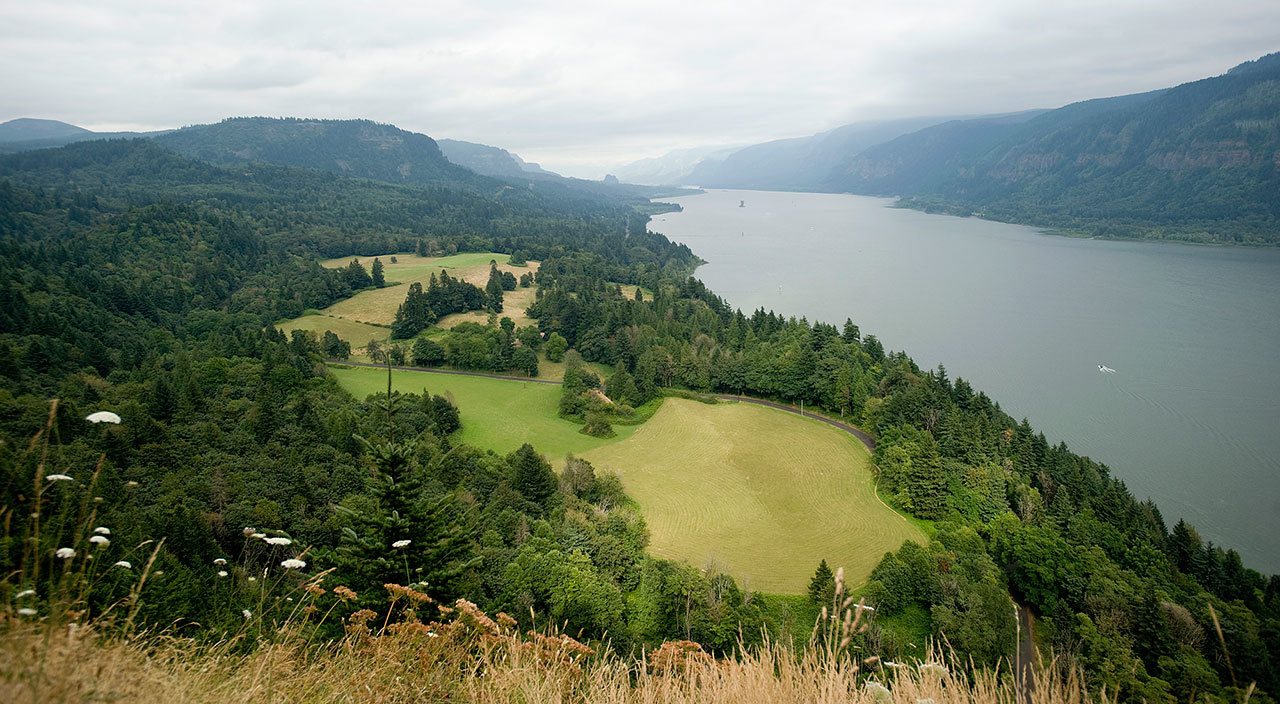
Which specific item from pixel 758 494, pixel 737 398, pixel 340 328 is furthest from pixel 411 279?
pixel 758 494

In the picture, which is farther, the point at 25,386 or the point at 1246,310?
the point at 1246,310

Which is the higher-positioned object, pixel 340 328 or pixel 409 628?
pixel 409 628

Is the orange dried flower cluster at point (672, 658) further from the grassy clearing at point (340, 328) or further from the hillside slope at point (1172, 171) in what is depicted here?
the hillside slope at point (1172, 171)

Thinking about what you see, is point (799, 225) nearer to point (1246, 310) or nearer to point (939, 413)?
point (1246, 310)

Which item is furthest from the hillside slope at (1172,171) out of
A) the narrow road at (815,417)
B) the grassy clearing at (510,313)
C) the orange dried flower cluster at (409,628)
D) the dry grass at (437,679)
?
the orange dried flower cluster at (409,628)

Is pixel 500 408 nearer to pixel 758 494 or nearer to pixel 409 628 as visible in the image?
pixel 758 494

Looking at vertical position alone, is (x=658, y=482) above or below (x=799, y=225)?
below

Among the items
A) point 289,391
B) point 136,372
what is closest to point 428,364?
point 289,391
